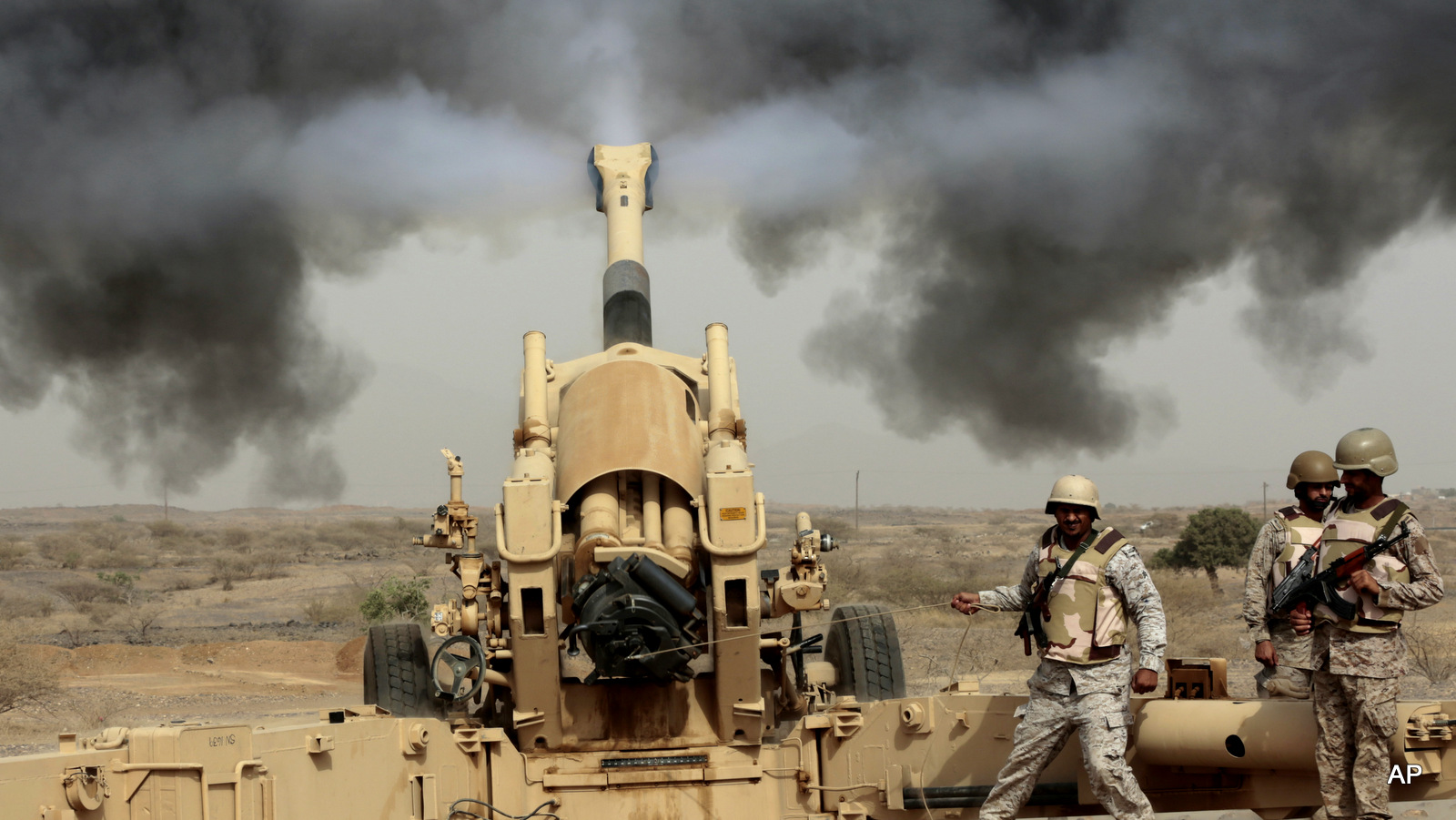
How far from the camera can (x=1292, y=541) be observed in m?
6.04

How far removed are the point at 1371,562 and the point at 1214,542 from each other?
71.1 ft

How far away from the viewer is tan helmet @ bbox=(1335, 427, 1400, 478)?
4984 mm

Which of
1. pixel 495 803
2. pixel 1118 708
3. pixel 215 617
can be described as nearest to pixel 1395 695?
pixel 1118 708

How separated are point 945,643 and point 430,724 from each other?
11.8 m

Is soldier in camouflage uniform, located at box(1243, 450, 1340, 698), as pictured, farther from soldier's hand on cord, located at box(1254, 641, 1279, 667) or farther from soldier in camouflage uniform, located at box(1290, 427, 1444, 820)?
soldier in camouflage uniform, located at box(1290, 427, 1444, 820)

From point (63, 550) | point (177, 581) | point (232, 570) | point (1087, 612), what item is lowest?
point (1087, 612)

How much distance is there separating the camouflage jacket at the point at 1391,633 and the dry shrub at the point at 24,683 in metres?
12.1

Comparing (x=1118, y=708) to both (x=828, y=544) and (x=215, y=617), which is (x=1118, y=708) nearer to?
(x=828, y=544)

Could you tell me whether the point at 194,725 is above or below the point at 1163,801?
above

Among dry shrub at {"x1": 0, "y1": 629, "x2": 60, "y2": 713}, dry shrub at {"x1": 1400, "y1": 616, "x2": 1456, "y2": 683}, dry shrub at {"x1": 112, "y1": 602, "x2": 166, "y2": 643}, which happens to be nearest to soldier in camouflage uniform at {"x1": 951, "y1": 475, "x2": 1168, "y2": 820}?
dry shrub at {"x1": 1400, "y1": 616, "x2": 1456, "y2": 683}

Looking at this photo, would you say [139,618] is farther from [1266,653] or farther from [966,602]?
[1266,653]

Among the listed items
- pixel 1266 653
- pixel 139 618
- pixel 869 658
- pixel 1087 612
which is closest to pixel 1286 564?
pixel 1266 653

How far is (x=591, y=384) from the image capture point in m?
7.18

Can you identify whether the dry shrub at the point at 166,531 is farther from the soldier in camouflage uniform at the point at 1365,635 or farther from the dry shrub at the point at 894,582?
the soldier in camouflage uniform at the point at 1365,635
